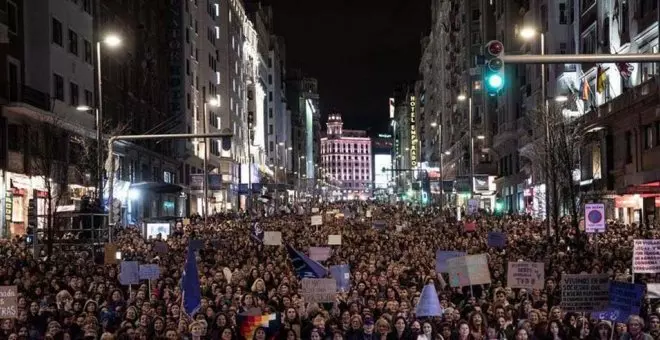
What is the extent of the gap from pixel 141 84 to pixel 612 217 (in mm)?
30769

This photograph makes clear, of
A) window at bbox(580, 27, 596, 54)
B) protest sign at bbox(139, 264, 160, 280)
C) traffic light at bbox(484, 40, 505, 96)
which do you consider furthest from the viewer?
window at bbox(580, 27, 596, 54)

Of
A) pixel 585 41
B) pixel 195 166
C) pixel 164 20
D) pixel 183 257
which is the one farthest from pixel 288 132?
pixel 183 257

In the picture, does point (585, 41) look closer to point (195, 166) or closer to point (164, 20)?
point (164, 20)

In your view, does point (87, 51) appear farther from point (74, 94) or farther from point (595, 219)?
point (595, 219)

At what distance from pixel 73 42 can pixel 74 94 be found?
2.54m

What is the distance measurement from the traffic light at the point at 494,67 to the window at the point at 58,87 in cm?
3507

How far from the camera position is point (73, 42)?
47938 mm

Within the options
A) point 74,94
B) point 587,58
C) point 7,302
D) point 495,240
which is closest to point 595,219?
point 495,240

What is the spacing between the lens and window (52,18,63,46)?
1748 inches

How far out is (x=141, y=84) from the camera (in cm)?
6334

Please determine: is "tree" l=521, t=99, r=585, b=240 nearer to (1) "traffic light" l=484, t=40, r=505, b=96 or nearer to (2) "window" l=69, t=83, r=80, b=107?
(1) "traffic light" l=484, t=40, r=505, b=96

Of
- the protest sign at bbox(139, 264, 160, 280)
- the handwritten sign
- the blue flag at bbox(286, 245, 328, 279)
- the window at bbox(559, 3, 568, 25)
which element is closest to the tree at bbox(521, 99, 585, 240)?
the window at bbox(559, 3, 568, 25)

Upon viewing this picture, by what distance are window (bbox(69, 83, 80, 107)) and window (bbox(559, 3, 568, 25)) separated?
28.9 metres

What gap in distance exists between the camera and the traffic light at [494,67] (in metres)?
12.4
